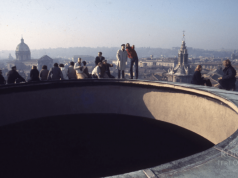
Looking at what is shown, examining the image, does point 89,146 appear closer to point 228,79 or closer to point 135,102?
point 135,102

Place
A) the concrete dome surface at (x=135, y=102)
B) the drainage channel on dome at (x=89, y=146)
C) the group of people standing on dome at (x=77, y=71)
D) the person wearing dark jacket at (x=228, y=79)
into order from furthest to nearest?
1. the group of people standing on dome at (x=77, y=71)
2. the person wearing dark jacket at (x=228, y=79)
3. the concrete dome surface at (x=135, y=102)
4. the drainage channel on dome at (x=89, y=146)

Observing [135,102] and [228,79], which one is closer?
[228,79]

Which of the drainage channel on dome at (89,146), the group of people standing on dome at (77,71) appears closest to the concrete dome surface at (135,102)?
the drainage channel on dome at (89,146)

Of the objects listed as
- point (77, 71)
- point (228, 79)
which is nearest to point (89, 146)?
point (77, 71)

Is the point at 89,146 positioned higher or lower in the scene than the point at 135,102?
lower

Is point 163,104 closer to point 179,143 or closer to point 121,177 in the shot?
point 179,143

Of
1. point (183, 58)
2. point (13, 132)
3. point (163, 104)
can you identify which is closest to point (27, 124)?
point (13, 132)

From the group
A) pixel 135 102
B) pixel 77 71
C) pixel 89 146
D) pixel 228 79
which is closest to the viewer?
pixel 89 146

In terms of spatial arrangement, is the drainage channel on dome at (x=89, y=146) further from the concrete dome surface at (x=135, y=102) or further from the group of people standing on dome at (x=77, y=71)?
the group of people standing on dome at (x=77, y=71)

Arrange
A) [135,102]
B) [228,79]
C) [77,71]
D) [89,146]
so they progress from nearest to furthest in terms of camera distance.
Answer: [89,146] → [228,79] → [135,102] → [77,71]
